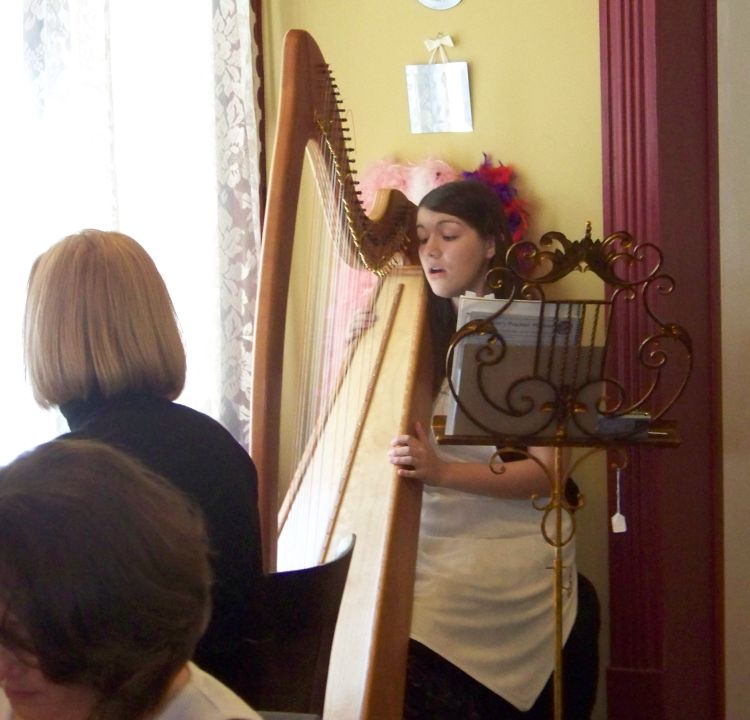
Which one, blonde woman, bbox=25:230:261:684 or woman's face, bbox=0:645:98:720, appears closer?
woman's face, bbox=0:645:98:720

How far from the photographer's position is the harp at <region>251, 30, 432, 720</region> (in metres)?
1.59

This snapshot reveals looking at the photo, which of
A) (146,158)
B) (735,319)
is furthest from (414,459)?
(735,319)

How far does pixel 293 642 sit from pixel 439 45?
1.92 metres

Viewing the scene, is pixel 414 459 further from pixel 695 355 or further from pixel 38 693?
pixel 38 693

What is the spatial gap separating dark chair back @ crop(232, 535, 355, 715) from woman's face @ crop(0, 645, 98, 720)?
0.55 meters

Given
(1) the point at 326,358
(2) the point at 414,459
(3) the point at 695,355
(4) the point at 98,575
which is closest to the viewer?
(4) the point at 98,575

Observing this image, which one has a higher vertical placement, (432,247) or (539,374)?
(432,247)

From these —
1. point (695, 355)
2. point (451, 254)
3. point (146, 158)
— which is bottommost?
point (695, 355)

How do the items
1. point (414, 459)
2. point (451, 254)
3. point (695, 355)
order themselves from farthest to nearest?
point (695, 355) → point (451, 254) → point (414, 459)

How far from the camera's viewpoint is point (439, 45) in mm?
2936

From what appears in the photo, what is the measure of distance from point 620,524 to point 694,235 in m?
0.94

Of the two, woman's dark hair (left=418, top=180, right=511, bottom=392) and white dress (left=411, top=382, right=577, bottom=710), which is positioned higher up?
woman's dark hair (left=418, top=180, right=511, bottom=392)

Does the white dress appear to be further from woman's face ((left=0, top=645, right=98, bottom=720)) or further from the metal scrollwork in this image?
woman's face ((left=0, top=645, right=98, bottom=720))

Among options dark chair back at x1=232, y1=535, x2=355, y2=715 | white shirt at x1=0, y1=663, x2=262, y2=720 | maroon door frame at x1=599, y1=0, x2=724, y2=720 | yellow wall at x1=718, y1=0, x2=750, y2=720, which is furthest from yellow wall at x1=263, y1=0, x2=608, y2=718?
white shirt at x1=0, y1=663, x2=262, y2=720
